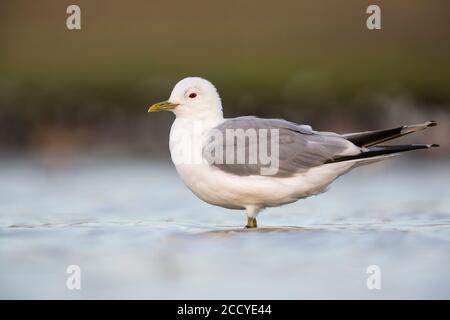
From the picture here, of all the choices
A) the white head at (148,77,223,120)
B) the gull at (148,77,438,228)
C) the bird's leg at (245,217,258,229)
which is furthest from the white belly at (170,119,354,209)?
the white head at (148,77,223,120)

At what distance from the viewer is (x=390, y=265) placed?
6184mm

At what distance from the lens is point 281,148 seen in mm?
7145

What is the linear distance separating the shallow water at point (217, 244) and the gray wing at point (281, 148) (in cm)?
45

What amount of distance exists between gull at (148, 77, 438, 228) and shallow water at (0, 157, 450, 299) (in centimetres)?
26

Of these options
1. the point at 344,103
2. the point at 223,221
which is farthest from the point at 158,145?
the point at 223,221

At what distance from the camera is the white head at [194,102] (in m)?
7.41

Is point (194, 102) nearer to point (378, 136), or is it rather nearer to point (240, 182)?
point (240, 182)

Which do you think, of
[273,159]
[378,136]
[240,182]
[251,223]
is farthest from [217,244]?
[378,136]

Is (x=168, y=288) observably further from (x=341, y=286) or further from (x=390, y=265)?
(x=390, y=265)

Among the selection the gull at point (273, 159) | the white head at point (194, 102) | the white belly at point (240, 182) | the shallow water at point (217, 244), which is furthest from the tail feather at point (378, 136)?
the white head at point (194, 102)

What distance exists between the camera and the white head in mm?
7414

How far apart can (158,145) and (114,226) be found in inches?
182

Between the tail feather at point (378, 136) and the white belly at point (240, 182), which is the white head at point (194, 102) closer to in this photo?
the white belly at point (240, 182)

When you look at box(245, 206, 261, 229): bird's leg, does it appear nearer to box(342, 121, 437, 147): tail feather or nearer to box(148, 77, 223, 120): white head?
box(148, 77, 223, 120): white head
